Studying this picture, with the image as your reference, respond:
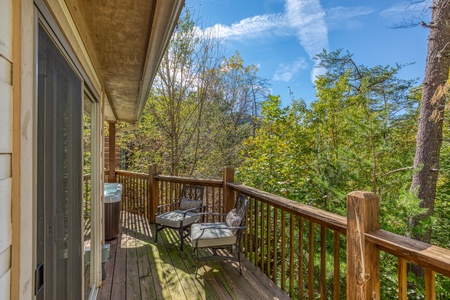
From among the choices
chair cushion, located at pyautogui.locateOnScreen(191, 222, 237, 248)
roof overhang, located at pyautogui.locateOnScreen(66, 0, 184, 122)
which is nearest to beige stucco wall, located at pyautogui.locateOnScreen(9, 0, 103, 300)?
roof overhang, located at pyautogui.locateOnScreen(66, 0, 184, 122)

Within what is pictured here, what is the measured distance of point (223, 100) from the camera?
8.49 m

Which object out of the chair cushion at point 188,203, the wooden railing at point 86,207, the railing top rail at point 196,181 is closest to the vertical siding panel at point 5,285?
the wooden railing at point 86,207

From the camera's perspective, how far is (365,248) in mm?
1354

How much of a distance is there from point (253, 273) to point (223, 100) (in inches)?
257

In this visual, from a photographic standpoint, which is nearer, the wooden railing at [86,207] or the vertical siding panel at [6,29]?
the vertical siding panel at [6,29]

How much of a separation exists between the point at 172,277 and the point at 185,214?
103cm

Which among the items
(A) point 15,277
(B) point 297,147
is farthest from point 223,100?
(A) point 15,277

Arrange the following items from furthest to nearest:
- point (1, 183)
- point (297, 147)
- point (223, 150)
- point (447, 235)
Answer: point (223, 150), point (297, 147), point (447, 235), point (1, 183)

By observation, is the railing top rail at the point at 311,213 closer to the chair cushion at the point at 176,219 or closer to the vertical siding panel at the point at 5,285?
the chair cushion at the point at 176,219

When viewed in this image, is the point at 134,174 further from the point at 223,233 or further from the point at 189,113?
the point at 223,233

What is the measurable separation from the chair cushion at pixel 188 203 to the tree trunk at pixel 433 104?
3968 millimetres

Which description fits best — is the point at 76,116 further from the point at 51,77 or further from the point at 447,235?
the point at 447,235

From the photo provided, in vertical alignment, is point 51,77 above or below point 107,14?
below

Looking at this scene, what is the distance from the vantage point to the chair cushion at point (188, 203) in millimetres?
4129
